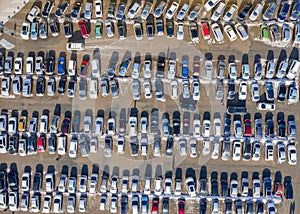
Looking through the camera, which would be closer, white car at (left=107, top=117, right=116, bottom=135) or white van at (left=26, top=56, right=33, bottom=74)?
white car at (left=107, top=117, right=116, bottom=135)

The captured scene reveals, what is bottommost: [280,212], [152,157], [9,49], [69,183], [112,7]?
[280,212]

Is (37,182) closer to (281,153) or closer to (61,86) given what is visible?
(61,86)

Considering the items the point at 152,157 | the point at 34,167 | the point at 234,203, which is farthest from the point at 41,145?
the point at 234,203

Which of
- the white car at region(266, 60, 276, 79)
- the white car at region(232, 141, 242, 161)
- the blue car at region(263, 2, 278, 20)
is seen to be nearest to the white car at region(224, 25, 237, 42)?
the blue car at region(263, 2, 278, 20)

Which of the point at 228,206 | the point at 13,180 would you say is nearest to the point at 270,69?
the point at 228,206

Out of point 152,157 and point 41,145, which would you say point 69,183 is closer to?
point 41,145

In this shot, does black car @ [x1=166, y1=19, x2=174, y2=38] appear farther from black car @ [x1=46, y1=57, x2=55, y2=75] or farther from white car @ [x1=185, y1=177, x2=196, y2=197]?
white car @ [x1=185, y1=177, x2=196, y2=197]
